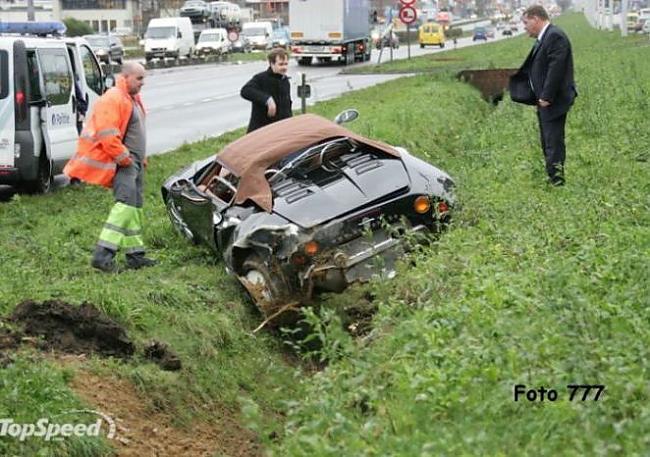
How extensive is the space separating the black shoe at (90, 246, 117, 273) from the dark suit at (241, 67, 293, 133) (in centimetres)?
279

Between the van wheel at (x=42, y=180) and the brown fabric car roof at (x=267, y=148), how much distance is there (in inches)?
186

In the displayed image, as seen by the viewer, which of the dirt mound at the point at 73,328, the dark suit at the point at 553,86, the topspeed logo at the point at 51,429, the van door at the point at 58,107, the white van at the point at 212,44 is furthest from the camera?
the white van at the point at 212,44

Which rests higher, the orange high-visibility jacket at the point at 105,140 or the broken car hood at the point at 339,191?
the orange high-visibility jacket at the point at 105,140

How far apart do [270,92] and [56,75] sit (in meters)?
3.64

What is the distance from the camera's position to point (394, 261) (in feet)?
25.7

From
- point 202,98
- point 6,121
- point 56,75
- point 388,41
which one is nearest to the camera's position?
point 6,121

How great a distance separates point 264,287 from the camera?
7844 mm

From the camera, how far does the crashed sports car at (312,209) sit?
768 centimetres

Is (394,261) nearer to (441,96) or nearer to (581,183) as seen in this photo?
(581,183)

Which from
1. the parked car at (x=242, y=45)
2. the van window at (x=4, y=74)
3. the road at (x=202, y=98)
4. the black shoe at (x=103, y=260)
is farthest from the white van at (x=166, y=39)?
the black shoe at (x=103, y=260)

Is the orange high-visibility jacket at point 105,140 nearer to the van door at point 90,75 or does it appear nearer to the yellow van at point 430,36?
the van door at point 90,75

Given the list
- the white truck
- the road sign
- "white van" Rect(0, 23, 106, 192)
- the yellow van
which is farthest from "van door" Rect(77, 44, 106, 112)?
the yellow van

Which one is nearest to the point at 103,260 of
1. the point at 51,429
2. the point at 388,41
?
the point at 51,429

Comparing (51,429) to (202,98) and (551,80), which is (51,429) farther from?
(202,98)
